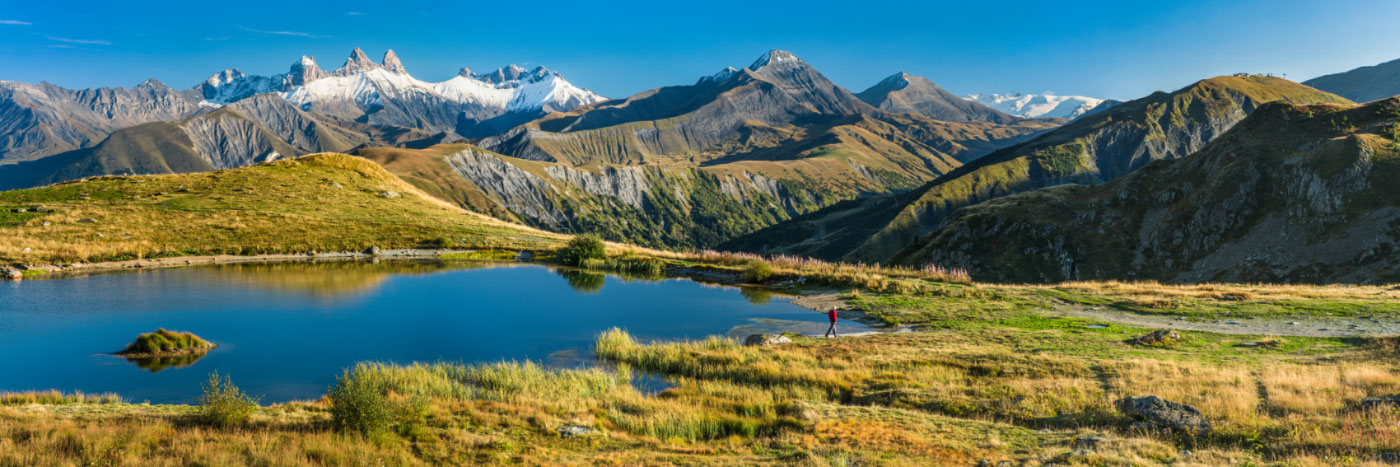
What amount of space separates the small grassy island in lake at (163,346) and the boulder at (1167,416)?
34.8 m

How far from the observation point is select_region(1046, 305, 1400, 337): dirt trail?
30141 millimetres

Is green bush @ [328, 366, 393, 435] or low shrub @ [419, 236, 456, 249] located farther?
low shrub @ [419, 236, 456, 249]

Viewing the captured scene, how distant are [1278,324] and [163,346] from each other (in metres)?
51.9

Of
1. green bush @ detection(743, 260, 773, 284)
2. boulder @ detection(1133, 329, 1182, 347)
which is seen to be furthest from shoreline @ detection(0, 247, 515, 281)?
boulder @ detection(1133, 329, 1182, 347)

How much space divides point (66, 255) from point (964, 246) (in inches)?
3846

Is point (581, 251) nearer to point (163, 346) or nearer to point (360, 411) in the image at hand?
point (163, 346)

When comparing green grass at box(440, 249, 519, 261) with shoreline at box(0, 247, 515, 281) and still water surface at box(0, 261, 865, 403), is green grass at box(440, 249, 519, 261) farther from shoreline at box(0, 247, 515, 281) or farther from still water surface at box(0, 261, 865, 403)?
still water surface at box(0, 261, 865, 403)

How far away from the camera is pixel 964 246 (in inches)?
3610

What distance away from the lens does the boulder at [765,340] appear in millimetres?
31075

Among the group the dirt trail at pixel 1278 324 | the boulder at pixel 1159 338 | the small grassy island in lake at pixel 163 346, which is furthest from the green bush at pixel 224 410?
the dirt trail at pixel 1278 324

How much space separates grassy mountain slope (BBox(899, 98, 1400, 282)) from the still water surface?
50.6m

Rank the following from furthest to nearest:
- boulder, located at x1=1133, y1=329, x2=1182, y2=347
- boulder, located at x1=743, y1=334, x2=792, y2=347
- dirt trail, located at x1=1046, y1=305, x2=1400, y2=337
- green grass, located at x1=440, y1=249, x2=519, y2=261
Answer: green grass, located at x1=440, y1=249, x2=519, y2=261 → boulder, located at x1=743, y1=334, x2=792, y2=347 → dirt trail, located at x1=1046, y1=305, x2=1400, y2=337 → boulder, located at x1=1133, y1=329, x2=1182, y2=347

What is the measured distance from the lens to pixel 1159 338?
95.2 ft

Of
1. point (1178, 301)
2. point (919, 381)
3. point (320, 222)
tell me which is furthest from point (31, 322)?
point (1178, 301)
